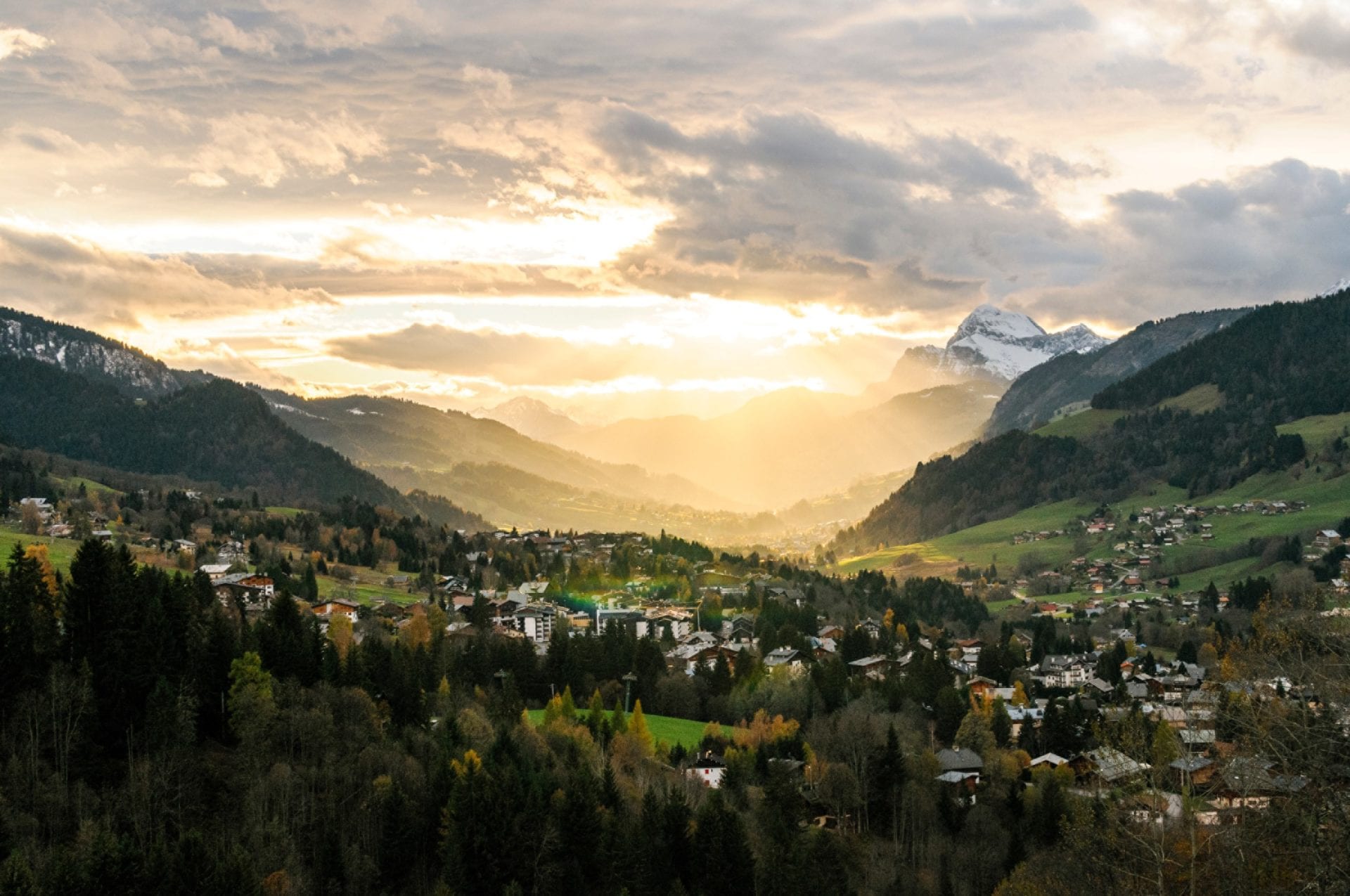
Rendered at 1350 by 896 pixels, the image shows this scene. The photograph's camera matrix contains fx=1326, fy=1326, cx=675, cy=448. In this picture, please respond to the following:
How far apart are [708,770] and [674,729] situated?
43.0 feet

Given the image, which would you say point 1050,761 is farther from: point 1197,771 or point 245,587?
point 245,587

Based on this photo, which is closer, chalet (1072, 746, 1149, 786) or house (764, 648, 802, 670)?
chalet (1072, 746, 1149, 786)

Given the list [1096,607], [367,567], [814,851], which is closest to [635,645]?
[814,851]

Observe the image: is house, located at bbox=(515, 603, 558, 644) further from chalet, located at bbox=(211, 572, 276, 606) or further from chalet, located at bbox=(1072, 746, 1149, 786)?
chalet, located at bbox=(1072, 746, 1149, 786)

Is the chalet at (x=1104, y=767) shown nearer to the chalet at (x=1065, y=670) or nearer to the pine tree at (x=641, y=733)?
the pine tree at (x=641, y=733)

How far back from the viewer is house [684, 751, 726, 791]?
80312 millimetres

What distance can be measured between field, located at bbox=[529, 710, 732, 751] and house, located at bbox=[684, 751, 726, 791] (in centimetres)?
352

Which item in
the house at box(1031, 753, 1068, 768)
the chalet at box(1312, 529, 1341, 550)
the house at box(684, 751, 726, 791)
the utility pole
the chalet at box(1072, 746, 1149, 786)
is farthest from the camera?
the chalet at box(1312, 529, 1341, 550)

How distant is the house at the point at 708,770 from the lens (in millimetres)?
80312

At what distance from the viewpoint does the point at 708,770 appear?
8300 cm

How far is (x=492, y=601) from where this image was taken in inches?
5802

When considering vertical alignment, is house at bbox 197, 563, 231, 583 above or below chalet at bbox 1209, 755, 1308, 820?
above

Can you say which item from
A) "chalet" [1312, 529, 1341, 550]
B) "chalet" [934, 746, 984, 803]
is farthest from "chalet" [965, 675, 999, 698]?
"chalet" [1312, 529, 1341, 550]

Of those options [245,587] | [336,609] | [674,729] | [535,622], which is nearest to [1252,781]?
[674,729]
